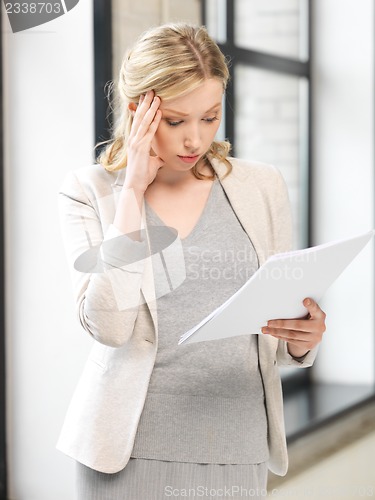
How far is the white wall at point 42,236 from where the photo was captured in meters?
2.50

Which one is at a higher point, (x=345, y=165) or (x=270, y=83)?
(x=270, y=83)

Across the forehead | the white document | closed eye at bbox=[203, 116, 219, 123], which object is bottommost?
the white document

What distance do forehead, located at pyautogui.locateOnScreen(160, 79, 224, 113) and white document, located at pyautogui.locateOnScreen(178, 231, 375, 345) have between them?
1.01ft

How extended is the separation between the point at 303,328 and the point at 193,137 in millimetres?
358

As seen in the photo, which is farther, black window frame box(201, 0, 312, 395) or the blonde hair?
black window frame box(201, 0, 312, 395)


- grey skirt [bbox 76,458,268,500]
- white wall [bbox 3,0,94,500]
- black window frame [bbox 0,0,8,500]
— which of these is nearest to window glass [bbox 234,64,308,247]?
white wall [bbox 3,0,94,500]

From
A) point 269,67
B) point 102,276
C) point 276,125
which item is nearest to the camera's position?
point 102,276

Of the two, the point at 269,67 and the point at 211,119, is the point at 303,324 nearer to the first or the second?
the point at 211,119

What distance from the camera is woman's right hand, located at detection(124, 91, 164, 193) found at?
1.44 meters

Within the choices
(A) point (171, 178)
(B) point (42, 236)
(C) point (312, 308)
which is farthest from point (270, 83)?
(C) point (312, 308)

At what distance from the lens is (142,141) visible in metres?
1.45

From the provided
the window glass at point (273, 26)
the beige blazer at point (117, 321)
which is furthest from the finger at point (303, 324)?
the window glass at point (273, 26)

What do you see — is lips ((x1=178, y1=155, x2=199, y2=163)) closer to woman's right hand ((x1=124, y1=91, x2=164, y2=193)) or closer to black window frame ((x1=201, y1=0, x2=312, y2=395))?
woman's right hand ((x1=124, y1=91, x2=164, y2=193))

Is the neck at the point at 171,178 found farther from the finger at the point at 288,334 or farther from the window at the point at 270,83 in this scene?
the window at the point at 270,83
